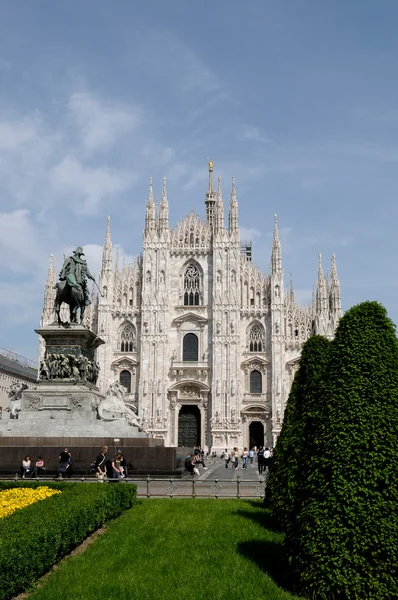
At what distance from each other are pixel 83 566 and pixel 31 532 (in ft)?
4.57

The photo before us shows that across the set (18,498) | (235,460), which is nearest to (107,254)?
(235,460)

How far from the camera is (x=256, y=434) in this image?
50.5 m

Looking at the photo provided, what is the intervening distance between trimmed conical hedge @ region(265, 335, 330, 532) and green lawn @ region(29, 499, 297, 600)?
61cm

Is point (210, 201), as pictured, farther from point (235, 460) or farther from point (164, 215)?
point (235, 460)

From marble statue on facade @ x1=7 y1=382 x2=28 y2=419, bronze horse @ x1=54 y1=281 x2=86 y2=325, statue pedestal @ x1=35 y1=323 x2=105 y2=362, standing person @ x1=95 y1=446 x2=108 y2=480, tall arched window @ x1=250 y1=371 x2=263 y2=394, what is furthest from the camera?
tall arched window @ x1=250 y1=371 x2=263 y2=394

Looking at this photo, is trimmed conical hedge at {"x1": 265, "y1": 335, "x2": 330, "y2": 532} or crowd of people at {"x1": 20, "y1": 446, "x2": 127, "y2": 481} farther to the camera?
crowd of people at {"x1": 20, "y1": 446, "x2": 127, "y2": 481}

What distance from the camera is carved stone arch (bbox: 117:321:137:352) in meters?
52.3

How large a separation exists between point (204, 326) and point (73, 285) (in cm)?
3175

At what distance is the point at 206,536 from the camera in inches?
432

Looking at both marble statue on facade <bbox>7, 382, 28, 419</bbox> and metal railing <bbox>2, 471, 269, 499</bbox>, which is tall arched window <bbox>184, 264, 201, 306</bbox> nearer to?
marble statue on facade <bbox>7, 382, 28, 419</bbox>

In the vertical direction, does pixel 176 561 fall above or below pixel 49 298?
below

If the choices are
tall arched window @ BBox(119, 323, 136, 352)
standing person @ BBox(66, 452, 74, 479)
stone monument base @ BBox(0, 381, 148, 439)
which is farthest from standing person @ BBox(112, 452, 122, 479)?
tall arched window @ BBox(119, 323, 136, 352)

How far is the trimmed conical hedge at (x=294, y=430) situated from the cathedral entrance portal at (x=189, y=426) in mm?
37315

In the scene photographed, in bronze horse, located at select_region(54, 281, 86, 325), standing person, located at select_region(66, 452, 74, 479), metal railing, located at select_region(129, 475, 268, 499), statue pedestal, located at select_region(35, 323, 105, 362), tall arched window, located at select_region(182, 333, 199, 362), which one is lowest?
metal railing, located at select_region(129, 475, 268, 499)
